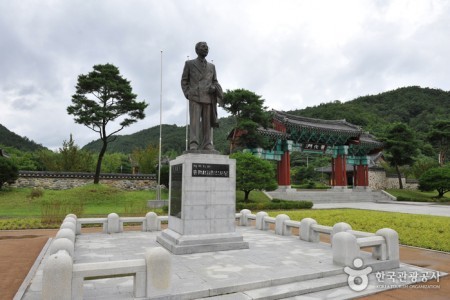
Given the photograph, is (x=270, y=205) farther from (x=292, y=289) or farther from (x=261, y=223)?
(x=292, y=289)

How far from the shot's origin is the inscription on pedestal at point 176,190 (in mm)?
8331

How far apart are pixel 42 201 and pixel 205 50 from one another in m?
19.5

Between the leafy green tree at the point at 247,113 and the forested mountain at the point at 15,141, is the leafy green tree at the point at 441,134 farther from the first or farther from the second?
the forested mountain at the point at 15,141

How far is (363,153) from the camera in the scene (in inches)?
1480

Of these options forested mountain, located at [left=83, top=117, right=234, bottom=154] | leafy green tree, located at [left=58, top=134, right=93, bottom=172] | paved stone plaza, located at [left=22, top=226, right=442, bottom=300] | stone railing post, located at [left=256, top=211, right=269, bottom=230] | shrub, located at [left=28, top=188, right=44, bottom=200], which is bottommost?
paved stone plaza, located at [left=22, top=226, right=442, bottom=300]

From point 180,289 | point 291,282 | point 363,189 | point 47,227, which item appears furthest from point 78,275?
point 363,189

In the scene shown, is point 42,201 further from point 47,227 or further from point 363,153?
point 363,153

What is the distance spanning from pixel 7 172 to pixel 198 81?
2216 centimetres

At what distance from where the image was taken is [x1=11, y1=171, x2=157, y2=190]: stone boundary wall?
26.9m

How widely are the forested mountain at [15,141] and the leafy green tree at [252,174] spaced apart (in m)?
54.9

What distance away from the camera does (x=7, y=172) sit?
24.0m

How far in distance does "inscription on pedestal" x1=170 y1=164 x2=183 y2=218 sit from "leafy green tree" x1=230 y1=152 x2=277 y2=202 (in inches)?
550

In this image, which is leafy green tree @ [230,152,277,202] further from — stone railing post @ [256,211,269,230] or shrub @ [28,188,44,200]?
shrub @ [28,188,44,200]

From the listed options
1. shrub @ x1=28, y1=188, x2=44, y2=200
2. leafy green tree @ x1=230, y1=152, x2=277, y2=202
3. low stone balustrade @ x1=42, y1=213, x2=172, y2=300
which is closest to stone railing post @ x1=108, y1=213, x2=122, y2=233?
low stone balustrade @ x1=42, y1=213, x2=172, y2=300
